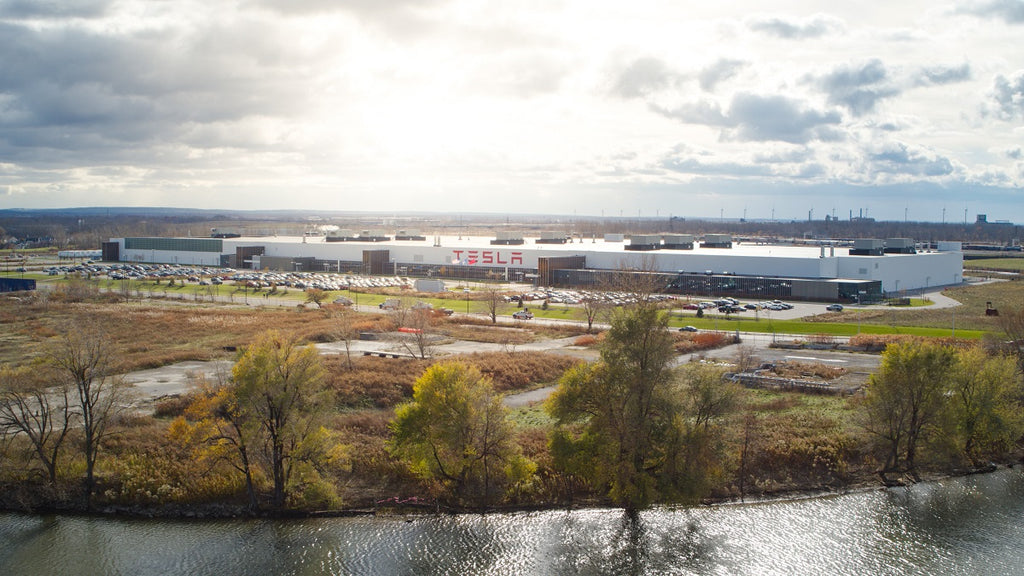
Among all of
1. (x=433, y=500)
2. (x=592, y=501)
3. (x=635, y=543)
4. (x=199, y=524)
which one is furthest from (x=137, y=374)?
(x=635, y=543)

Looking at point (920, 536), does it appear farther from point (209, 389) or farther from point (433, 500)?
point (209, 389)

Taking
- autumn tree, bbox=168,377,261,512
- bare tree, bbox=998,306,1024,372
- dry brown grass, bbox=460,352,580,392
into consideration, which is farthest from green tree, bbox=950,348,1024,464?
autumn tree, bbox=168,377,261,512

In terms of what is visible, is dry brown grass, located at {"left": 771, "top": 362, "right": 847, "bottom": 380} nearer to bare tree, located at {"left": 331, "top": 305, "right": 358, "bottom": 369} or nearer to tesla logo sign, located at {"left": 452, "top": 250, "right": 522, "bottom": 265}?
bare tree, located at {"left": 331, "top": 305, "right": 358, "bottom": 369}

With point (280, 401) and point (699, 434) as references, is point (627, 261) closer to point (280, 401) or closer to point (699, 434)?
point (699, 434)

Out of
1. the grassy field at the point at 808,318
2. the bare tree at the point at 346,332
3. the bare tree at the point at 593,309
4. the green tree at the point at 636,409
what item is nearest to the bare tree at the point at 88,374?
the bare tree at the point at 346,332

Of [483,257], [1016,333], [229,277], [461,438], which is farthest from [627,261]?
[461,438]

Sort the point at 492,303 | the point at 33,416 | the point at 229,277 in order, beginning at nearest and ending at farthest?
the point at 33,416
the point at 492,303
the point at 229,277

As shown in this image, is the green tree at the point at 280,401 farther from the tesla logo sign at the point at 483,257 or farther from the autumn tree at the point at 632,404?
the tesla logo sign at the point at 483,257
